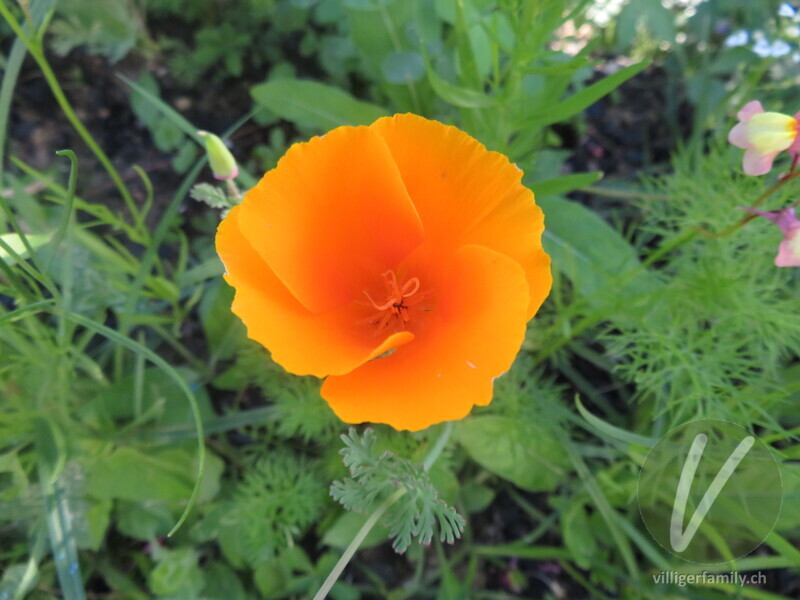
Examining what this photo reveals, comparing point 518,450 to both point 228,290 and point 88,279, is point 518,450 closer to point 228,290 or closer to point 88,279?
point 228,290

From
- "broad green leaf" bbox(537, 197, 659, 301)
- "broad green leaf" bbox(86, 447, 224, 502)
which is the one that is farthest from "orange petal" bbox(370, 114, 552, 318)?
"broad green leaf" bbox(86, 447, 224, 502)

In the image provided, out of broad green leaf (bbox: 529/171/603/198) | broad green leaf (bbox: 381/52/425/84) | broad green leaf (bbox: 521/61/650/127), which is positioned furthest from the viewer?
broad green leaf (bbox: 381/52/425/84)

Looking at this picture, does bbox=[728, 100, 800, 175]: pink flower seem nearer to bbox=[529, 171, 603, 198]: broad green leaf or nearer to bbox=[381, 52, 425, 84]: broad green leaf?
bbox=[529, 171, 603, 198]: broad green leaf

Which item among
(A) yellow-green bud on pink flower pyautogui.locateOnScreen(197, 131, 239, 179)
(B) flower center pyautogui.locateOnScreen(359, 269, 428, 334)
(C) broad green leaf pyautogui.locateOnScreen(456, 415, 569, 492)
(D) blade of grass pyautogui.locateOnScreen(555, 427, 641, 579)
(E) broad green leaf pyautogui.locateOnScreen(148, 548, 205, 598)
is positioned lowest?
(D) blade of grass pyautogui.locateOnScreen(555, 427, 641, 579)

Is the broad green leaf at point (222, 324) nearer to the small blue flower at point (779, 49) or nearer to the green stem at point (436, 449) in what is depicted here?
the green stem at point (436, 449)

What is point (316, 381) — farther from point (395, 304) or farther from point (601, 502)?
point (601, 502)

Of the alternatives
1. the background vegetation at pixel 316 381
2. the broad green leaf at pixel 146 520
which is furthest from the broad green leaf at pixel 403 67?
the broad green leaf at pixel 146 520
